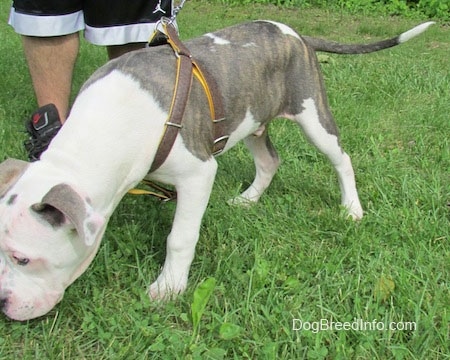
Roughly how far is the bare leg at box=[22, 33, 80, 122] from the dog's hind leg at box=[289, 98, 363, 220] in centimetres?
135

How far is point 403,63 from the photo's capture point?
19.4ft

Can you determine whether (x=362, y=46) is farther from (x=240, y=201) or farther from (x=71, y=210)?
(x=71, y=210)

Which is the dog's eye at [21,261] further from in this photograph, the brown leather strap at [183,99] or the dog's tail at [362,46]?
the dog's tail at [362,46]

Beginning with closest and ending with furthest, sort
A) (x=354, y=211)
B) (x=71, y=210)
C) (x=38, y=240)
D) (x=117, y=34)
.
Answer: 1. (x=71, y=210)
2. (x=38, y=240)
3. (x=354, y=211)
4. (x=117, y=34)

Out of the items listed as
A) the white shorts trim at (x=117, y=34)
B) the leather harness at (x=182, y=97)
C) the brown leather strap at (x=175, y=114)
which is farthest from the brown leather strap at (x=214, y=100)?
the white shorts trim at (x=117, y=34)

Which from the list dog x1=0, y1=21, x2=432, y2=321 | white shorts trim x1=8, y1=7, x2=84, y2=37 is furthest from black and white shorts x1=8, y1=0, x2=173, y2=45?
dog x1=0, y1=21, x2=432, y2=321

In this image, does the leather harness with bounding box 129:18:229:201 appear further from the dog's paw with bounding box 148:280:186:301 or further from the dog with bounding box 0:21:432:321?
the dog's paw with bounding box 148:280:186:301

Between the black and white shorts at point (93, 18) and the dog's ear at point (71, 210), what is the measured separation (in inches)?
60.9

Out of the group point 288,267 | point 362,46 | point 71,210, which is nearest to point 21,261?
point 71,210

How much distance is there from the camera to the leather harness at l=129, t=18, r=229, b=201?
2.45m

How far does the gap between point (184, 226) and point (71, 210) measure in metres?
0.71

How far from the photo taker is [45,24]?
3.33m

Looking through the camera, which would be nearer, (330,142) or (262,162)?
(330,142)

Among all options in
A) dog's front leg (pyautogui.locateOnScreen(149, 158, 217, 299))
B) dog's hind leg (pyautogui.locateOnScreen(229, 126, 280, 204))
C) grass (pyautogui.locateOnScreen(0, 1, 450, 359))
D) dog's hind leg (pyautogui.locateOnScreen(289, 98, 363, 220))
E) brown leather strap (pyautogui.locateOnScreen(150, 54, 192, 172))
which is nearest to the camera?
grass (pyautogui.locateOnScreen(0, 1, 450, 359))
